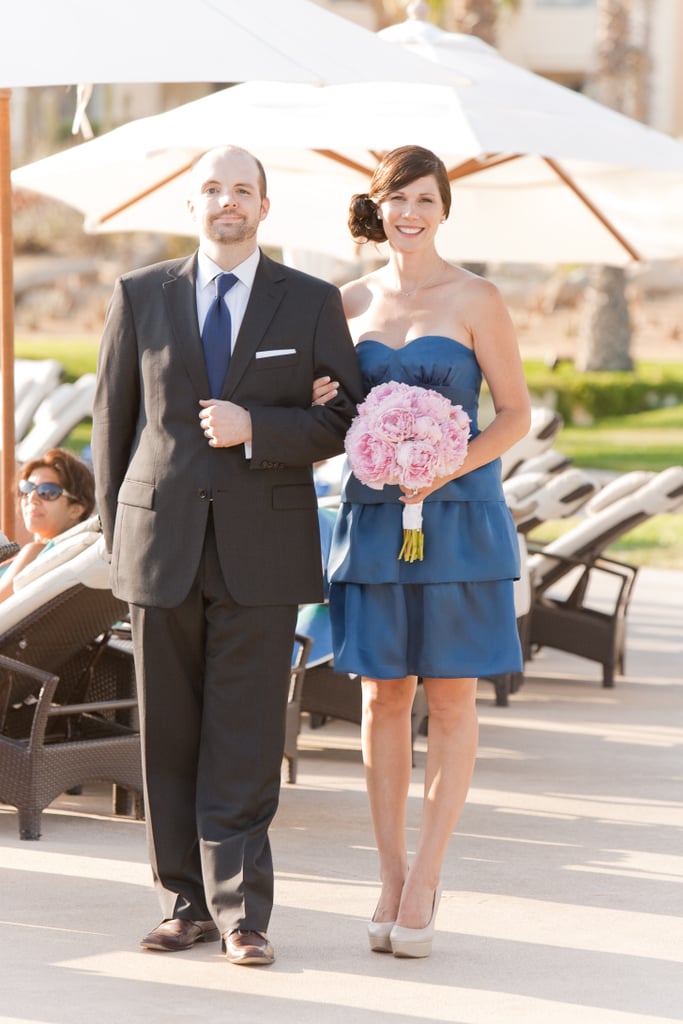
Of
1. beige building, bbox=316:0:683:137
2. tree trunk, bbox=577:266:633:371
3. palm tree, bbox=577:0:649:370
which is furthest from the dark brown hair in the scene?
beige building, bbox=316:0:683:137

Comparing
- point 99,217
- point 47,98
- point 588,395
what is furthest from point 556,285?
point 99,217

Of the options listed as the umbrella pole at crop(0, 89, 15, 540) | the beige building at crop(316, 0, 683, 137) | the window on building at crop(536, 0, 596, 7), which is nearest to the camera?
the umbrella pole at crop(0, 89, 15, 540)

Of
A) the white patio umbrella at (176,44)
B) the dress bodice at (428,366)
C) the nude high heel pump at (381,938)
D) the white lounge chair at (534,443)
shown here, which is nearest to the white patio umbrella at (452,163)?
the white patio umbrella at (176,44)

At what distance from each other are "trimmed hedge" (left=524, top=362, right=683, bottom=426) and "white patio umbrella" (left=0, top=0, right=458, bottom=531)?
1848cm

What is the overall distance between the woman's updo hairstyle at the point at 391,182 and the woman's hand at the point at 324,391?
0.48m

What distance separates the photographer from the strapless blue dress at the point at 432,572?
4.31m

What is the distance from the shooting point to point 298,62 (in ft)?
16.7

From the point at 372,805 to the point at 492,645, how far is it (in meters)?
0.54

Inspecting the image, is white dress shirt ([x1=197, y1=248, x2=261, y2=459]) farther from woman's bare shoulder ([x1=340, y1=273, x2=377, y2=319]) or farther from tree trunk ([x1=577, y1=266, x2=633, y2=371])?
tree trunk ([x1=577, y1=266, x2=633, y2=371])

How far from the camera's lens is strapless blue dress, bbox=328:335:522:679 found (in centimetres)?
431

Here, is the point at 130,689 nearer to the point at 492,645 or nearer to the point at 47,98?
the point at 492,645

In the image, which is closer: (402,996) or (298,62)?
(402,996)

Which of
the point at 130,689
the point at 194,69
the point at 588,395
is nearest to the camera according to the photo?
the point at 194,69

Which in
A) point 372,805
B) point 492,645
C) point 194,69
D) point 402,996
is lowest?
point 402,996
